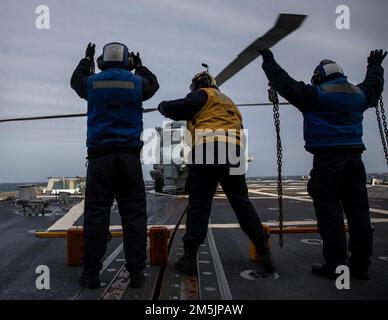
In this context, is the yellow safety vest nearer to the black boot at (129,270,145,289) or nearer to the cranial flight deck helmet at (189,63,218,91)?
the cranial flight deck helmet at (189,63,218,91)

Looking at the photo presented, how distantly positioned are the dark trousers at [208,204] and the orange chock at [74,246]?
101 cm

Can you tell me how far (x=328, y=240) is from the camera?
8.84 ft

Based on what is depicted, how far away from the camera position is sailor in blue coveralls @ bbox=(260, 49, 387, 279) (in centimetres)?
266

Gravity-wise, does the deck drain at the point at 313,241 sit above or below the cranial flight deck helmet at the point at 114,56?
below

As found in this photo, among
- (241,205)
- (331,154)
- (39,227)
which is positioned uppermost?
(331,154)

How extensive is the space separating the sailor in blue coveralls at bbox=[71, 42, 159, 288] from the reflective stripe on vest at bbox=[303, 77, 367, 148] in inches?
58.7

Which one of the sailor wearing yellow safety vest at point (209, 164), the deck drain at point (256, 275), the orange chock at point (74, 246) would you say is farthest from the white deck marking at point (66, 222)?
the deck drain at point (256, 275)

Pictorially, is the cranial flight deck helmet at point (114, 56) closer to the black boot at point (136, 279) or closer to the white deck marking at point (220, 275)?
the black boot at point (136, 279)

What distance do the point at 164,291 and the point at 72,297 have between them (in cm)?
62

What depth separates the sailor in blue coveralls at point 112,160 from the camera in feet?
8.23

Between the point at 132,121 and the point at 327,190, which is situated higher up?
the point at 132,121
